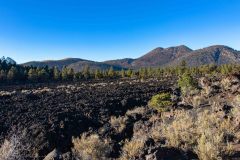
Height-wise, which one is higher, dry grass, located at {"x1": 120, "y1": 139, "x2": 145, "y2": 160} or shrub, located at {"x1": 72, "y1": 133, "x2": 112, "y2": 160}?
dry grass, located at {"x1": 120, "y1": 139, "x2": 145, "y2": 160}

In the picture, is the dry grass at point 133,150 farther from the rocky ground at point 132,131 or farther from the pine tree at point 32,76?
the pine tree at point 32,76

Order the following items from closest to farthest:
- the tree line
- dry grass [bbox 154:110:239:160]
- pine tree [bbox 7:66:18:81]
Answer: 1. dry grass [bbox 154:110:239:160]
2. pine tree [bbox 7:66:18:81]
3. the tree line

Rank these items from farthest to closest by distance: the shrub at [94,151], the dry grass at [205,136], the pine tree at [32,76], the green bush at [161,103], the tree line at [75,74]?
the pine tree at [32,76]
the tree line at [75,74]
the green bush at [161,103]
the shrub at [94,151]
the dry grass at [205,136]

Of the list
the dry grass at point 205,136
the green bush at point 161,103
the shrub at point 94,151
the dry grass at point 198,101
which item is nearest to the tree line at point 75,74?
the dry grass at point 198,101

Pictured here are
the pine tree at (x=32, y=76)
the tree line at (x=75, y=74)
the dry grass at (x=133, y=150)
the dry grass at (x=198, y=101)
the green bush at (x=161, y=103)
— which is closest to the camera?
the dry grass at (x=133, y=150)

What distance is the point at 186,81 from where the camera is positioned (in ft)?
102

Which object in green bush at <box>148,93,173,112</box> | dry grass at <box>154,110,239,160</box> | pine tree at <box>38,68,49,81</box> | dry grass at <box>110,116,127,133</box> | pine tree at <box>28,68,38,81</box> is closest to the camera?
dry grass at <box>154,110,239,160</box>

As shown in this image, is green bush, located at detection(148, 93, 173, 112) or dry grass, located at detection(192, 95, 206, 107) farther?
green bush, located at detection(148, 93, 173, 112)

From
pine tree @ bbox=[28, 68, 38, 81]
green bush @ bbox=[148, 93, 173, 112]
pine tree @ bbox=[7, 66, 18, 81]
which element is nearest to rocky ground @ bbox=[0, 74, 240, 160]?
green bush @ bbox=[148, 93, 173, 112]

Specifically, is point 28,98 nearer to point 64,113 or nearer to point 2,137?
point 64,113

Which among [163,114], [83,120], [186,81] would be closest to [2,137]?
[83,120]

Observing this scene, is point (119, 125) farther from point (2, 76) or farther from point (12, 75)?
point (12, 75)

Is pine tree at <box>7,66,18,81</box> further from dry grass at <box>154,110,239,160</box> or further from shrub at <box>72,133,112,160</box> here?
shrub at <box>72,133,112,160</box>

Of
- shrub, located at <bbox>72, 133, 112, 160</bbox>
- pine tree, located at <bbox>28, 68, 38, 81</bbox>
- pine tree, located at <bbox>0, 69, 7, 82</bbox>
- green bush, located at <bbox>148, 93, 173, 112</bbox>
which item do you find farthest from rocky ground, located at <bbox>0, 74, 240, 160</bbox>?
pine tree, located at <bbox>28, 68, 38, 81</bbox>
